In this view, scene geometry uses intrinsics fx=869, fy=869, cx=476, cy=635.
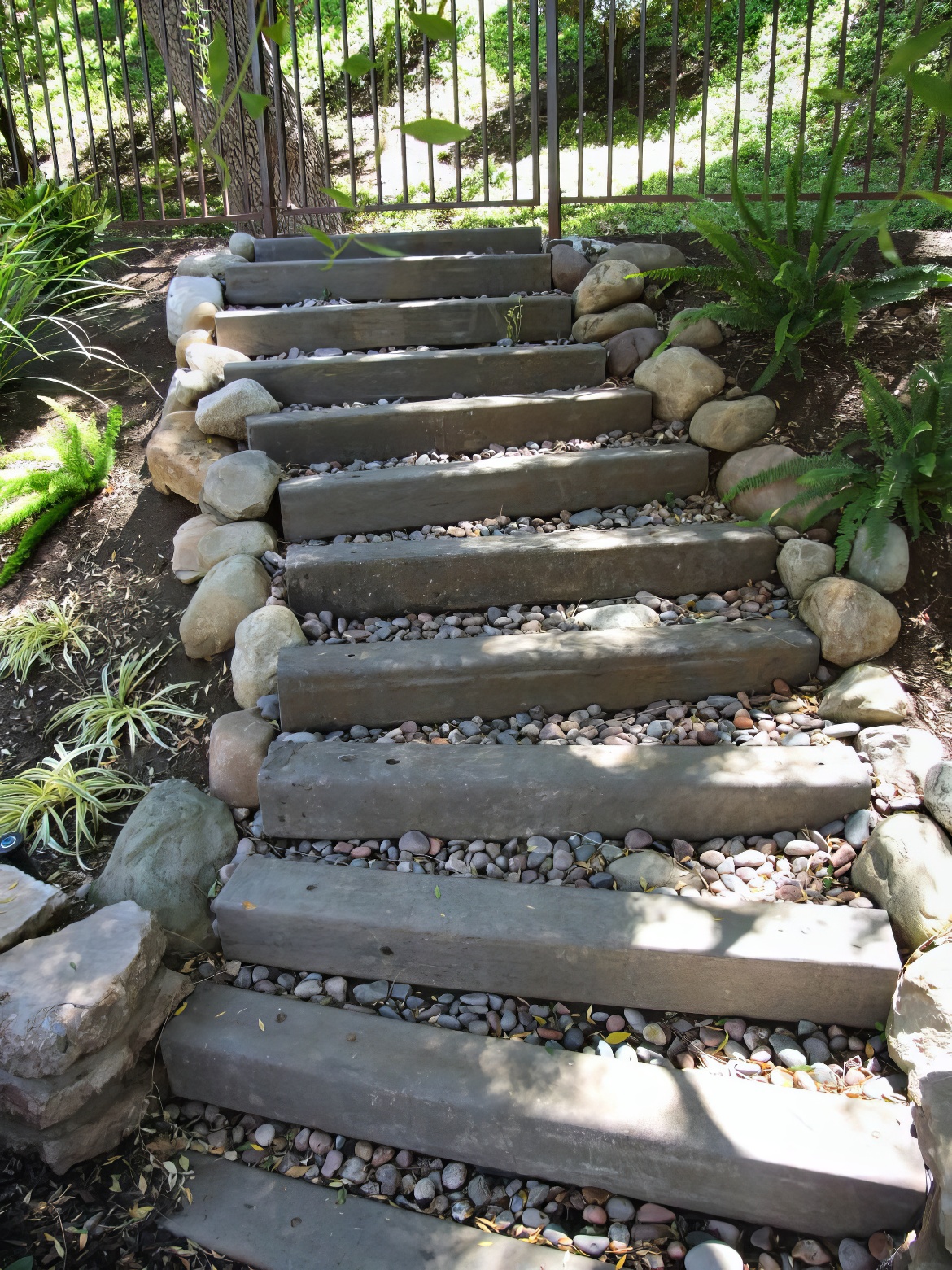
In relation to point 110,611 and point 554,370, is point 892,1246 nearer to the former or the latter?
point 110,611

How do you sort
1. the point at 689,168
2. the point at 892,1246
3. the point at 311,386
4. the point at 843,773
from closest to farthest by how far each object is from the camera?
1. the point at 892,1246
2. the point at 843,773
3. the point at 311,386
4. the point at 689,168

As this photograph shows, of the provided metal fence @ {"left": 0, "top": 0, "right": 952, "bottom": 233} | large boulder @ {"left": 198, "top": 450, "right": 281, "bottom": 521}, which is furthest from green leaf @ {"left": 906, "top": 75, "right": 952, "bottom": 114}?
metal fence @ {"left": 0, "top": 0, "right": 952, "bottom": 233}

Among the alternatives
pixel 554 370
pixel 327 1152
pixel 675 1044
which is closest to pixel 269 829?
pixel 327 1152

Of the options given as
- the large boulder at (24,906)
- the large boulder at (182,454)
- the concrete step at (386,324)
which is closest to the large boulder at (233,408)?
the large boulder at (182,454)

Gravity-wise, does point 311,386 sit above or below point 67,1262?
above

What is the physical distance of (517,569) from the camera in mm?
2926

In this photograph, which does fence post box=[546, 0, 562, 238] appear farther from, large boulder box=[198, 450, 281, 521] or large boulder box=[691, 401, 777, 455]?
large boulder box=[198, 450, 281, 521]

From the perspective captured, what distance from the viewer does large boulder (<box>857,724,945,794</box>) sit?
2.24 m

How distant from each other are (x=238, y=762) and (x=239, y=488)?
1.10 meters

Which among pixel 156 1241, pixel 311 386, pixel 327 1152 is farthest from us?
pixel 311 386

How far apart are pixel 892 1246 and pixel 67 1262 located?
1.58m

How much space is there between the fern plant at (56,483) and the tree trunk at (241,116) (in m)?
2.06

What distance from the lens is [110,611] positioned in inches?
121

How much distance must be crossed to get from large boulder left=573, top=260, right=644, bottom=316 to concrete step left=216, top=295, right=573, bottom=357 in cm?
8
